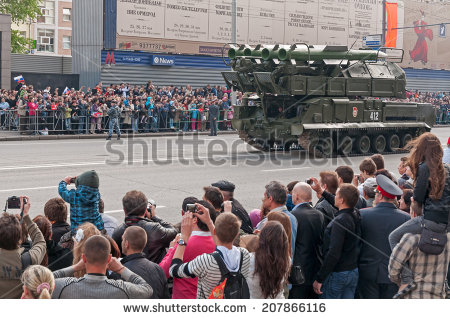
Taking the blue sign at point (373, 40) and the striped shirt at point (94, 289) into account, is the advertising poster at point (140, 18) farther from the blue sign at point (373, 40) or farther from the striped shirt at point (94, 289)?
the striped shirt at point (94, 289)

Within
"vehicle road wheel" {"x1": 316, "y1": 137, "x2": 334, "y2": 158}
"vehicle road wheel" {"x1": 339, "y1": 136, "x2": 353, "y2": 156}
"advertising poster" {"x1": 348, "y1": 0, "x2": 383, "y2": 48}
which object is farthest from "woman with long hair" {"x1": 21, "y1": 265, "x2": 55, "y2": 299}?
"advertising poster" {"x1": 348, "y1": 0, "x2": 383, "y2": 48}

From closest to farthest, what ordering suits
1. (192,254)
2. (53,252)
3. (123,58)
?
(192,254) < (53,252) < (123,58)

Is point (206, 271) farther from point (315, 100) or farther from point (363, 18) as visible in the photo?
point (363, 18)

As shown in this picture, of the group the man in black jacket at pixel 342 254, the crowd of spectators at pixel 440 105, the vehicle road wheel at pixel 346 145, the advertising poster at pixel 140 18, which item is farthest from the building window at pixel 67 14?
the man in black jacket at pixel 342 254

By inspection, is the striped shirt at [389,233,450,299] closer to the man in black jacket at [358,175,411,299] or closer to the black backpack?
the man in black jacket at [358,175,411,299]

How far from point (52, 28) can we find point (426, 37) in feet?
135

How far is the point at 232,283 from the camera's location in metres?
5.20

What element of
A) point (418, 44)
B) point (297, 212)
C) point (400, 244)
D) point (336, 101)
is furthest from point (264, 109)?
point (418, 44)

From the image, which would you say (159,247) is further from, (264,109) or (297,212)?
(264,109)

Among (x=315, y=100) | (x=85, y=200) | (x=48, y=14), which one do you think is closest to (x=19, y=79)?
(x=315, y=100)

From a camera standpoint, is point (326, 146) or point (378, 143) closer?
point (326, 146)

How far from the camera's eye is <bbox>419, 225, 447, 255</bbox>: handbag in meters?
5.34

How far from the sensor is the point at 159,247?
6.73 metres
